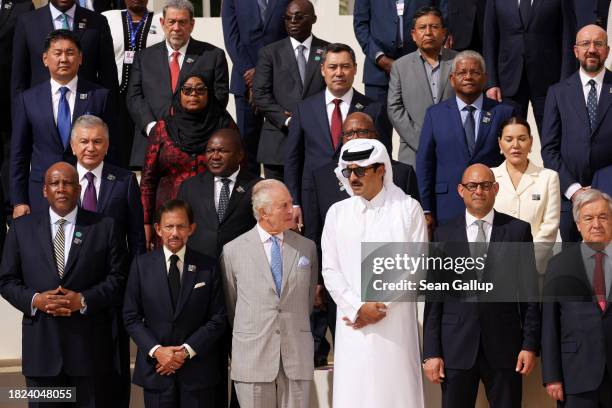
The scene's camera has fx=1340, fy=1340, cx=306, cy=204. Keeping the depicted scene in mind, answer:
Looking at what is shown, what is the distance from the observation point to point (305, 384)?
694 cm

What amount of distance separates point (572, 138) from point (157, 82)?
8.65 ft

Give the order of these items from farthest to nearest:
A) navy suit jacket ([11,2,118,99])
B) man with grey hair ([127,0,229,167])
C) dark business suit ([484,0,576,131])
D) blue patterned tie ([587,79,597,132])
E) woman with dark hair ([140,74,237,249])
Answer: dark business suit ([484,0,576,131]) < man with grey hair ([127,0,229,167]) < navy suit jacket ([11,2,118,99]) < blue patterned tie ([587,79,597,132]) < woman with dark hair ([140,74,237,249])

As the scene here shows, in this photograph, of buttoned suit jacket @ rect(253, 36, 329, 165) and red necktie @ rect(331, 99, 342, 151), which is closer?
red necktie @ rect(331, 99, 342, 151)

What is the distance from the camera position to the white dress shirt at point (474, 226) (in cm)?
699

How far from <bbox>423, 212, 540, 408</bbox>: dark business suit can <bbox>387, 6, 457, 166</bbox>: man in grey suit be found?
5.19 feet

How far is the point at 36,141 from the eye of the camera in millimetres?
7902

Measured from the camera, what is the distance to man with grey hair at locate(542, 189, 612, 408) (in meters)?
6.63

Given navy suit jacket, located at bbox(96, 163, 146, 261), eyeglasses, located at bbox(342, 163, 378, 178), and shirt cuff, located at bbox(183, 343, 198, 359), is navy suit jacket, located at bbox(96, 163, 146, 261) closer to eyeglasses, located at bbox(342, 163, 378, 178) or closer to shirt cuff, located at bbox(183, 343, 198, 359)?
shirt cuff, located at bbox(183, 343, 198, 359)

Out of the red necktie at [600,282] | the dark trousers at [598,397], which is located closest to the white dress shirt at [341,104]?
the red necktie at [600,282]

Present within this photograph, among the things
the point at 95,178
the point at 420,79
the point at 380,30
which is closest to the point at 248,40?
the point at 380,30

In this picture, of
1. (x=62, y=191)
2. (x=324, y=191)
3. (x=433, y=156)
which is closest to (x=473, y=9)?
(x=433, y=156)

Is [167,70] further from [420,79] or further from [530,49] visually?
[530,49]

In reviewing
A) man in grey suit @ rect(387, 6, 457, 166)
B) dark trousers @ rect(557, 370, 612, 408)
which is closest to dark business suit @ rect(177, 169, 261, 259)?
man in grey suit @ rect(387, 6, 457, 166)

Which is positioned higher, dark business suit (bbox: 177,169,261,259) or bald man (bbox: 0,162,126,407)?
dark business suit (bbox: 177,169,261,259)
